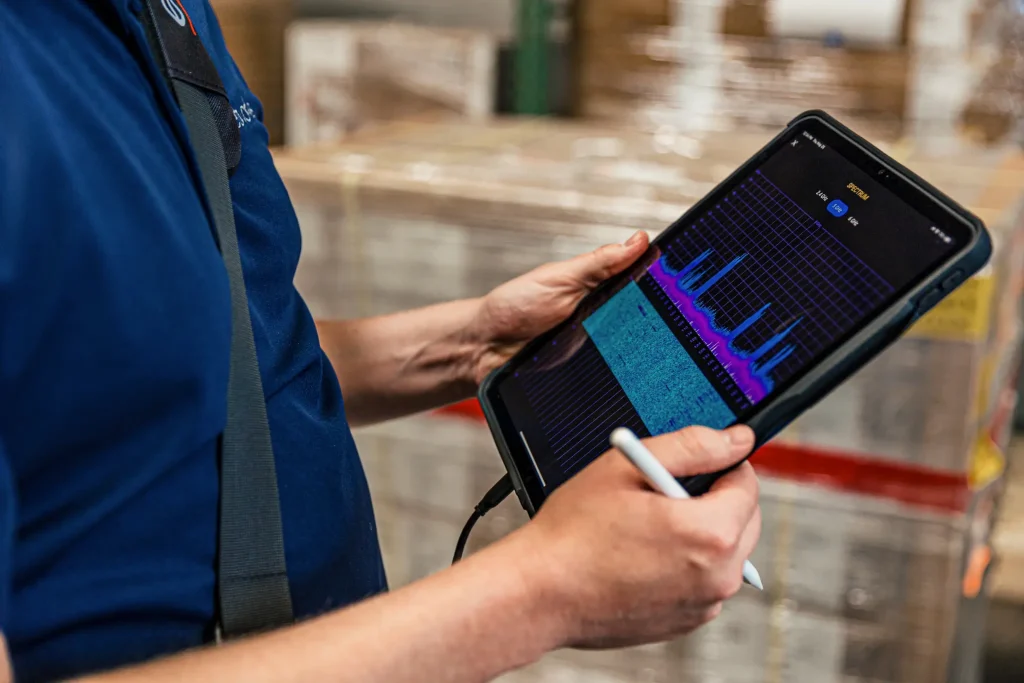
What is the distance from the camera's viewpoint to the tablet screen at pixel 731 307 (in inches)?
23.1

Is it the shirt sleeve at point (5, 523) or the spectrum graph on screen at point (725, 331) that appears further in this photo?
the spectrum graph on screen at point (725, 331)

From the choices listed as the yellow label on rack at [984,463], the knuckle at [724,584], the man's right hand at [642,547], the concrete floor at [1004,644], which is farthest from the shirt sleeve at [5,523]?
the concrete floor at [1004,644]

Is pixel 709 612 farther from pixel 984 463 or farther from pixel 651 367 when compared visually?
pixel 984 463

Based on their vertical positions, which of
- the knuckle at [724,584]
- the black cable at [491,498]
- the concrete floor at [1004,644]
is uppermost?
the knuckle at [724,584]

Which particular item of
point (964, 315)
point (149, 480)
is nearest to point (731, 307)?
point (149, 480)

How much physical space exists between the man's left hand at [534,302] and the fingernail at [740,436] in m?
0.27

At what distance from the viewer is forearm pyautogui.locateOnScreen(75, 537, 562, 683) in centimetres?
50

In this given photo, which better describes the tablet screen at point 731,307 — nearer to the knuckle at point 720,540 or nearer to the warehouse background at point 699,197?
the knuckle at point 720,540

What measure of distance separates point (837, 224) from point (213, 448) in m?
0.41

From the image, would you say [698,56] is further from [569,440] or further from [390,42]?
[569,440]

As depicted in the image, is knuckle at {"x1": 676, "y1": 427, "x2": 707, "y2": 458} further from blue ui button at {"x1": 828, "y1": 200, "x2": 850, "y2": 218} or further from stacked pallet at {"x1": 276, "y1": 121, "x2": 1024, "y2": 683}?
stacked pallet at {"x1": 276, "y1": 121, "x2": 1024, "y2": 683}

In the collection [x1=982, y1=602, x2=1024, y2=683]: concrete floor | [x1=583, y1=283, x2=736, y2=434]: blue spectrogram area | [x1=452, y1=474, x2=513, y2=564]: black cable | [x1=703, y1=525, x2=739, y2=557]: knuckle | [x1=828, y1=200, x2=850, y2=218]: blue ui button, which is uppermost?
[x1=828, y1=200, x2=850, y2=218]: blue ui button

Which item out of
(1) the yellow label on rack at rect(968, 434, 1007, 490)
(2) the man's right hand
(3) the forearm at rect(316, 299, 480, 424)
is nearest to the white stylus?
(2) the man's right hand

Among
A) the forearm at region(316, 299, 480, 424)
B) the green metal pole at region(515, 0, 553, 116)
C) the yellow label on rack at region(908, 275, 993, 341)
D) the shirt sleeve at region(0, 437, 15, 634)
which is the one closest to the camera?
the shirt sleeve at region(0, 437, 15, 634)
